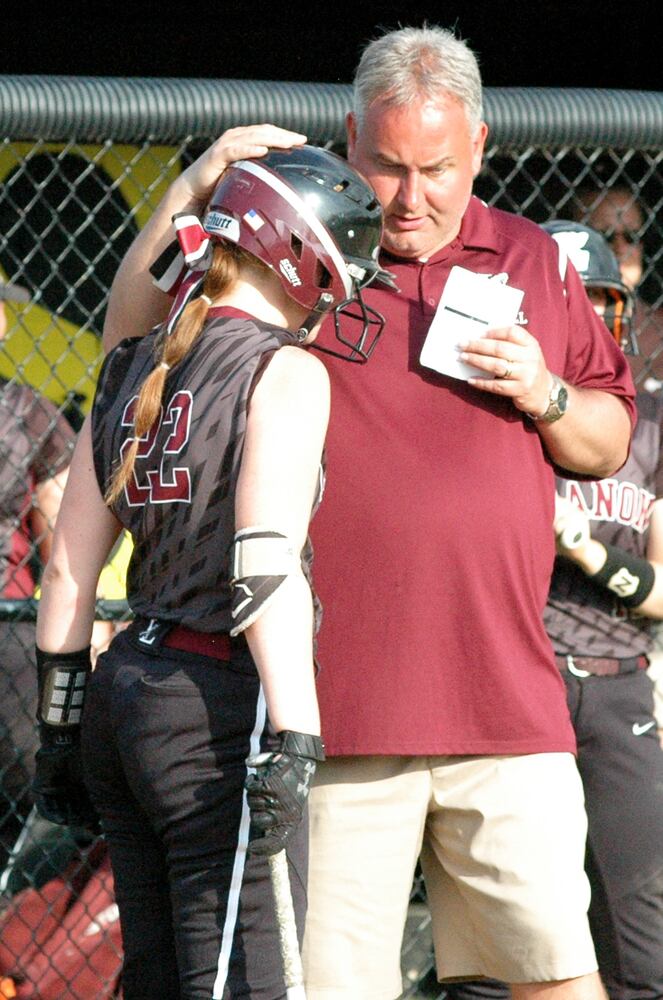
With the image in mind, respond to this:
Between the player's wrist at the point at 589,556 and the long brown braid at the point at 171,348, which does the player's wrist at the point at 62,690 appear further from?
the player's wrist at the point at 589,556

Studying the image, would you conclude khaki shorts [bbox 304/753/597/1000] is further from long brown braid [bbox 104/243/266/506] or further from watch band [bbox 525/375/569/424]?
long brown braid [bbox 104/243/266/506]

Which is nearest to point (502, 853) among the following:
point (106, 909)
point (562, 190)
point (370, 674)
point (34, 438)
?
point (370, 674)

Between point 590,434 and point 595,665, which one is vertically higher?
point 590,434

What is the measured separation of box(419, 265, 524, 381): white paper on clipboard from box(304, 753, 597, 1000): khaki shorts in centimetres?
73

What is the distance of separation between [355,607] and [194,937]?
70cm

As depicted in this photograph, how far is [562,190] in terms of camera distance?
6621mm

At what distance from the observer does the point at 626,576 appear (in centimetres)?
344

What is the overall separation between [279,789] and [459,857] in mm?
781

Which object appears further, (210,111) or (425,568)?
(210,111)

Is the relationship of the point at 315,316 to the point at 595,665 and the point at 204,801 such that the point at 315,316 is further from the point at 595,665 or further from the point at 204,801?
the point at 595,665

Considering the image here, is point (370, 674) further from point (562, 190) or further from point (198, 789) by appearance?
point (562, 190)

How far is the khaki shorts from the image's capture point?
8.54 feet

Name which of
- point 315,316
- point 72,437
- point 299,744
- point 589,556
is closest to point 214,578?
point 299,744

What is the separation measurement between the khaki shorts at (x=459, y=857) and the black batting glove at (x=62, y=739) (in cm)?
44
